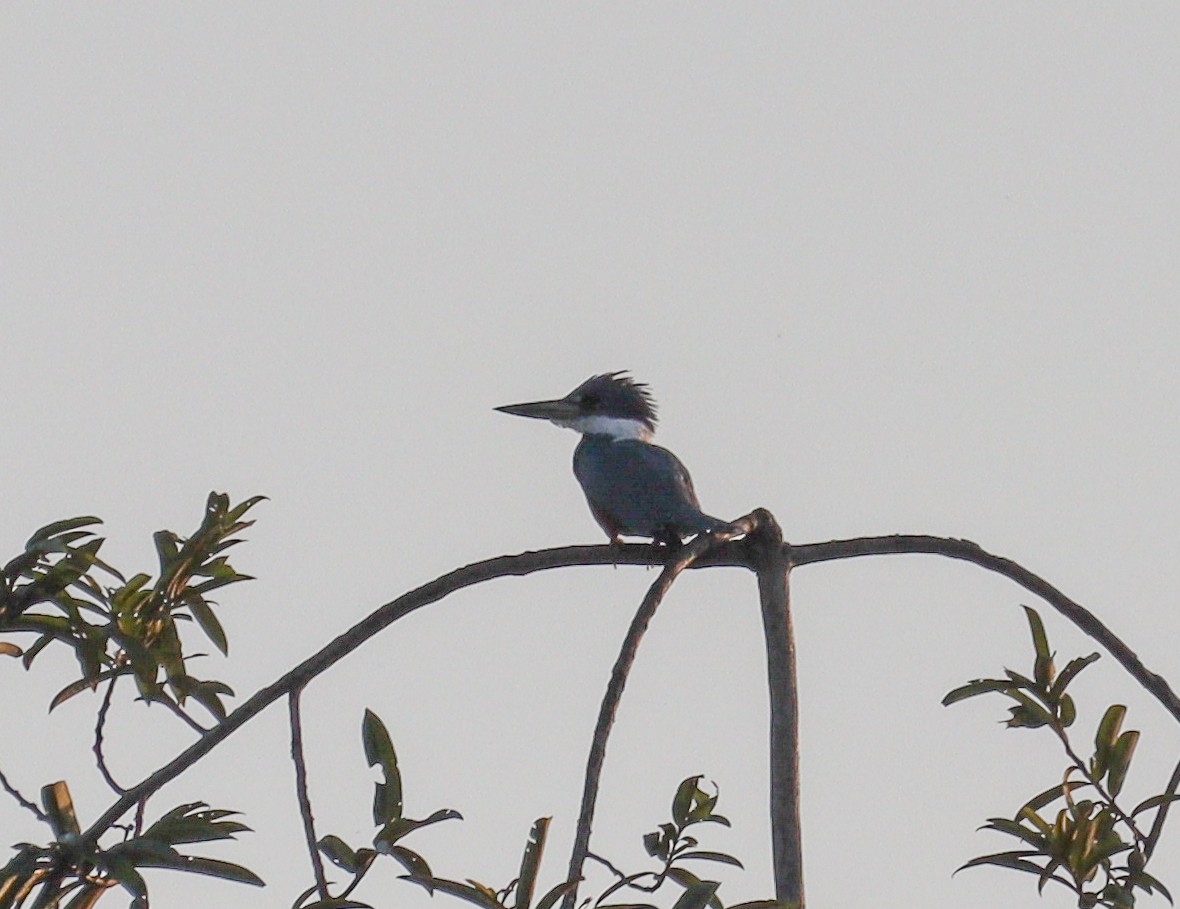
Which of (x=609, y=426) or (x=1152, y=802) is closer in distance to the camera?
(x=1152, y=802)

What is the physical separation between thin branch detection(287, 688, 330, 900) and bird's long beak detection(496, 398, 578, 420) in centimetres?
376

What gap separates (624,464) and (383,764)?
3.02 m

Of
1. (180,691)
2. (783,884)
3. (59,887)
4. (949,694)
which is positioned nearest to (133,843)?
(59,887)

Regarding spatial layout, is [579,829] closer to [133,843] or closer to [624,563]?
[133,843]

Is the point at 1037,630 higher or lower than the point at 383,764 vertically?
higher

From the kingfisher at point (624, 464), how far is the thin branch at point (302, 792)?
1.84 m

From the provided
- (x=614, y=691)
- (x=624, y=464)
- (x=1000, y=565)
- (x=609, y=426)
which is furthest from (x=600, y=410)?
(x=614, y=691)

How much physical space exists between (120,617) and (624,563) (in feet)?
3.22

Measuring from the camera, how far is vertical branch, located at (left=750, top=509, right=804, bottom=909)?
10.0ft

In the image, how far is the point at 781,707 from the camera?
126 inches

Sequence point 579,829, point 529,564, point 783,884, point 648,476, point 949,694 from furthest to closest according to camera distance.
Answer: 1. point 648,476
2. point 949,694
3. point 529,564
4. point 783,884
5. point 579,829

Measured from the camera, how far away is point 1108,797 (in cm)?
329

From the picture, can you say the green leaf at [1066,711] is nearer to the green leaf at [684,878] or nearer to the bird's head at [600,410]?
the green leaf at [684,878]

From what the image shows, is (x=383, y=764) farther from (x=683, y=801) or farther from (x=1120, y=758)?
(x=1120, y=758)
